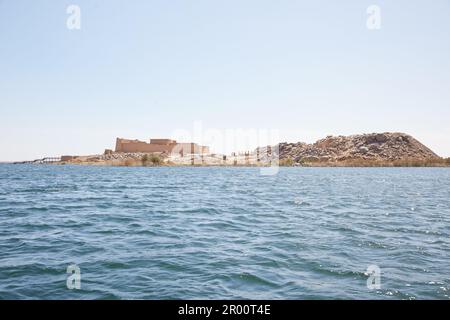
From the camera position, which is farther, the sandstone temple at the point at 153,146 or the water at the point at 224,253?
the sandstone temple at the point at 153,146

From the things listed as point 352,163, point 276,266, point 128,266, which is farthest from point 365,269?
point 352,163

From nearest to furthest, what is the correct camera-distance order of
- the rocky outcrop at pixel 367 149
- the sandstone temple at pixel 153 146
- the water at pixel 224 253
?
1. the water at pixel 224 253
2. the rocky outcrop at pixel 367 149
3. the sandstone temple at pixel 153 146

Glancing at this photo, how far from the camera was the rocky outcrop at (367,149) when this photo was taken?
156 m

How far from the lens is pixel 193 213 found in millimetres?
21594

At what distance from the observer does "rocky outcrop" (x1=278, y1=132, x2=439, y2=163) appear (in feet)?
513

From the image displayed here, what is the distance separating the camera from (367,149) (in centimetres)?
16350
